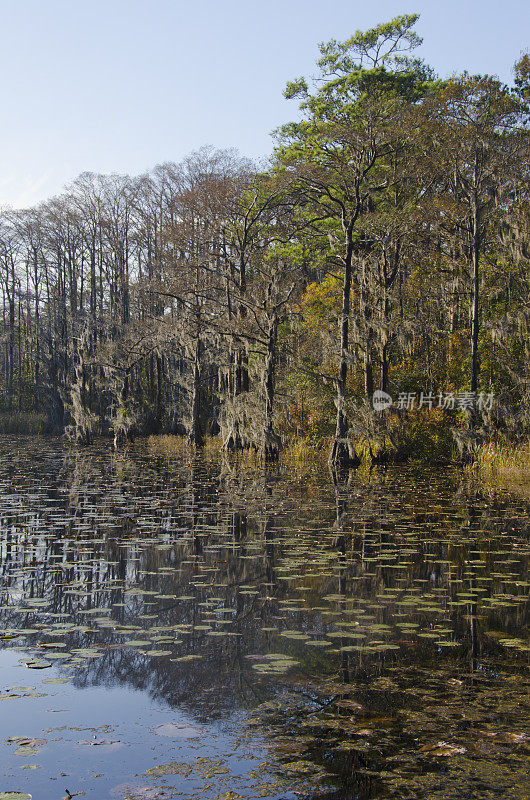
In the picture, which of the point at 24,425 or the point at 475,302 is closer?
the point at 475,302

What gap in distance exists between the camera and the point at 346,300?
794 inches

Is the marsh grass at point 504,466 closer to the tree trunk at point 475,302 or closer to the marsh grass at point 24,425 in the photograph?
the tree trunk at point 475,302

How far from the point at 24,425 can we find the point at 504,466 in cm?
3262

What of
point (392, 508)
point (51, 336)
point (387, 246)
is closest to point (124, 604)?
point (392, 508)

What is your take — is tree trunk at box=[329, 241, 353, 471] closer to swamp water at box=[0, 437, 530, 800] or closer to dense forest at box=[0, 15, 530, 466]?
dense forest at box=[0, 15, 530, 466]

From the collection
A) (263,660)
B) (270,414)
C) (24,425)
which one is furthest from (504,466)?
(24,425)

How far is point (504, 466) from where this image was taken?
57.4 feet

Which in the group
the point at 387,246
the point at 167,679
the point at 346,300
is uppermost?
the point at 387,246

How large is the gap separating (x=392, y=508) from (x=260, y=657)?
25.5 ft

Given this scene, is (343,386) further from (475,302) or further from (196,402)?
(196,402)

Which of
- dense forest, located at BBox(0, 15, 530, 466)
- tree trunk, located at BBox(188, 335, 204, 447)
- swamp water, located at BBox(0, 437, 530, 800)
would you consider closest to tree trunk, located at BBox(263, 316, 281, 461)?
dense forest, located at BBox(0, 15, 530, 466)

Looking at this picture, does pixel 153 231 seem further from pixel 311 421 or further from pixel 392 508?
pixel 392 508

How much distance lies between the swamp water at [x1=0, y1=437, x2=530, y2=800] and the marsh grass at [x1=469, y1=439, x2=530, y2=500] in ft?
21.1

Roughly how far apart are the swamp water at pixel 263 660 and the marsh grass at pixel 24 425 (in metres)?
33.6
